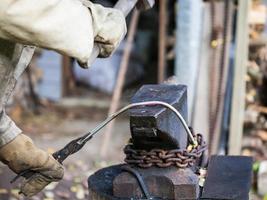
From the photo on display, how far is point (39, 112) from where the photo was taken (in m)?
8.57

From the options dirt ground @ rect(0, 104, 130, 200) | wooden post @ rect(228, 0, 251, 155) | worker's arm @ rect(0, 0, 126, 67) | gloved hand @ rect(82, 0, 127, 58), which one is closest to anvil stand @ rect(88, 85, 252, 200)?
gloved hand @ rect(82, 0, 127, 58)

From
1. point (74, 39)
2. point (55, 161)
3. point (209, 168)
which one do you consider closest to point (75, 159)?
point (55, 161)

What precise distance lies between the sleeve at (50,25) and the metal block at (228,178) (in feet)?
2.96

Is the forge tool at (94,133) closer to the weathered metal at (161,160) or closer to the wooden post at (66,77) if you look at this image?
the weathered metal at (161,160)

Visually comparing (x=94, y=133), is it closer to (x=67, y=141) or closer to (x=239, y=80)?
(x=239, y=80)

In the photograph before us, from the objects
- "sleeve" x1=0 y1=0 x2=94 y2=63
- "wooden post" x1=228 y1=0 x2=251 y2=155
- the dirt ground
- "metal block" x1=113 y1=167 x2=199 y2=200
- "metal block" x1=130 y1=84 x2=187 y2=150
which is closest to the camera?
"sleeve" x1=0 y1=0 x2=94 y2=63

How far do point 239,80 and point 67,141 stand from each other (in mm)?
2238

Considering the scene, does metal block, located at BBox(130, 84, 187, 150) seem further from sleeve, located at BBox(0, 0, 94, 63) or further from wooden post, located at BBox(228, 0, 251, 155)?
wooden post, located at BBox(228, 0, 251, 155)

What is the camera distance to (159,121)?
298cm

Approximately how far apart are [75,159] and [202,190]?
3.82 meters

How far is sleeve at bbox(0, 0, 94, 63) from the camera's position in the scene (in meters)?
2.67

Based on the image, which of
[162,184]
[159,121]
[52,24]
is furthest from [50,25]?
[162,184]

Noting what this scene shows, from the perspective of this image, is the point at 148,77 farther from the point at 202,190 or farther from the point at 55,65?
the point at 202,190

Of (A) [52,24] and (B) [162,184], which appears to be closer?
(A) [52,24]
